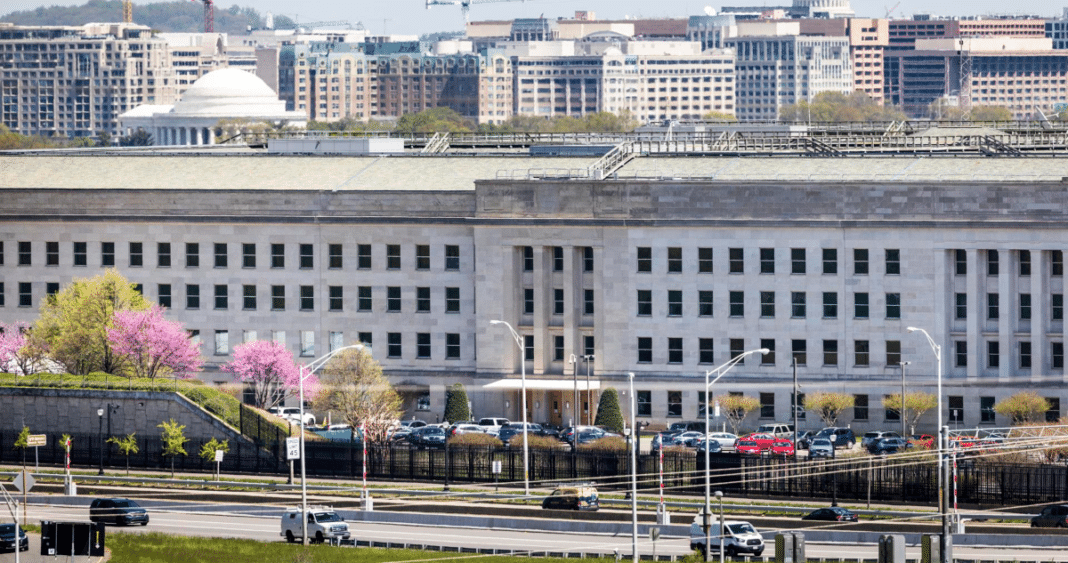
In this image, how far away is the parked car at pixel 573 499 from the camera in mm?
93438

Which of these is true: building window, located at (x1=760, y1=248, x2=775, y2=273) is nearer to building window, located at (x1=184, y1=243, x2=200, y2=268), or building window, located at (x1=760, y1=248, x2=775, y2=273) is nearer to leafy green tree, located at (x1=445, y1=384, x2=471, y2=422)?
leafy green tree, located at (x1=445, y1=384, x2=471, y2=422)

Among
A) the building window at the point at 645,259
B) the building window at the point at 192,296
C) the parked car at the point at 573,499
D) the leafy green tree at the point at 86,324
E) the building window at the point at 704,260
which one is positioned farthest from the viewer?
the building window at the point at 192,296

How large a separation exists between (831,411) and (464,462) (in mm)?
22974

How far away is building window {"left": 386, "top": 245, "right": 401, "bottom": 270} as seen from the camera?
5143 inches

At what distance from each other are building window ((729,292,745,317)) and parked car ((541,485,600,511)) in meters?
30.3

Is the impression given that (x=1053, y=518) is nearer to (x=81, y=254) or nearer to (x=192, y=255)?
(x=192, y=255)

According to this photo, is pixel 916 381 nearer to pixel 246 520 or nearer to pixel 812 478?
pixel 812 478

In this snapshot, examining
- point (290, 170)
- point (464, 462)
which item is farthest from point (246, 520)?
point (290, 170)

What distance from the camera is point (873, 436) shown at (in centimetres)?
11494

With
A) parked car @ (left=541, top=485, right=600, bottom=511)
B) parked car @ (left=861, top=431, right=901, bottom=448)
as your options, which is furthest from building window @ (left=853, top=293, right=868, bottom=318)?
parked car @ (left=541, top=485, right=600, bottom=511)

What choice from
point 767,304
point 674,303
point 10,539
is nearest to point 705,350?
point 674,303

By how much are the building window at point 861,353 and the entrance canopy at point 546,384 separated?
14201 mm

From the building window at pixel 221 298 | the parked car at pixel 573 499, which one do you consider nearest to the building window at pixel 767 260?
the parked car at pixel 573 499

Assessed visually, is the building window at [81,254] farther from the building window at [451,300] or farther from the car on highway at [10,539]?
the car on highway at [10,539]
